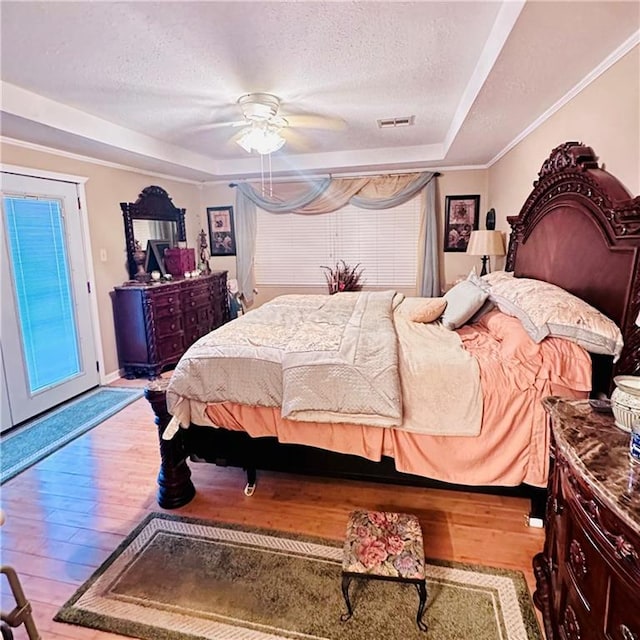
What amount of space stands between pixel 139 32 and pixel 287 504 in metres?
2.60

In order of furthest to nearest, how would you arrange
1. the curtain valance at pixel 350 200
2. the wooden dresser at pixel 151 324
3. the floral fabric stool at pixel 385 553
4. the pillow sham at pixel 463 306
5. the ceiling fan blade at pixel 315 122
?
the curtain valance at pixel 350 200
the wooden dresser at pixel 151 324
the ceiling fan blade at pixel 315 122
the pillow sham at pixel 463 306
the floral fabric stool at pixel 385 553

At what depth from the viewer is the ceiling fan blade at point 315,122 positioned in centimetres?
344

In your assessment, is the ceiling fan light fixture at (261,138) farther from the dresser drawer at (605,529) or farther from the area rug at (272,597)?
the dresser drawer at (605,529)

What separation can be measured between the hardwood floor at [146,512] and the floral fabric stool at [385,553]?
0.42m

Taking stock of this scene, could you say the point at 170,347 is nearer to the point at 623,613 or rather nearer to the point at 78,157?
the point at 78,157

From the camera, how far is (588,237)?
216cm

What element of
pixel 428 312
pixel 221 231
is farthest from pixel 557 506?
pixel 221 231

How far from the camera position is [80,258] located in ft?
13.2

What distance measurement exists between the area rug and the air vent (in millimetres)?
3335

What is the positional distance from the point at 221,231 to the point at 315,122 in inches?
116

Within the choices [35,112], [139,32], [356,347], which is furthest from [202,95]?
[356,347]

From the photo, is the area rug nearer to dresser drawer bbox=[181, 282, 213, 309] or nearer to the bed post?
the bed post

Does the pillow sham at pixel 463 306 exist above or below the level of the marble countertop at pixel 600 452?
above

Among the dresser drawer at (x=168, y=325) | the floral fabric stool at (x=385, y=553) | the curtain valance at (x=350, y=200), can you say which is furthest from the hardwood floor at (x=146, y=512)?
the curtain valance at (x=350, y=200)
